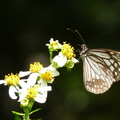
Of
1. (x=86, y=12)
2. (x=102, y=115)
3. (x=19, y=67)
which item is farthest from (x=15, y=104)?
(x=86, y=12)

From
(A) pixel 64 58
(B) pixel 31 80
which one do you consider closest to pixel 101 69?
(A) pixel 64 58

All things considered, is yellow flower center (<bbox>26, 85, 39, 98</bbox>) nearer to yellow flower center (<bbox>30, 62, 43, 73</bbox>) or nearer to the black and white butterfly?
yellow flower center (<bbox>30, 62, 43, 73</bbox>)

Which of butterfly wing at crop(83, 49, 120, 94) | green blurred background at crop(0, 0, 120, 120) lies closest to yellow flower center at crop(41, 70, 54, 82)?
butterfly wing at crop(83, 49, 120, 94)

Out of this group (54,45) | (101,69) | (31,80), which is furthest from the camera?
(101,69)

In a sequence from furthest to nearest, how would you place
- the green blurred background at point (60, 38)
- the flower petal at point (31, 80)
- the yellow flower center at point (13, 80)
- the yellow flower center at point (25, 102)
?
1. the green blurred background at point (60, 38)
2. the yellow flower center at point (13, 80)
3. the flower petal at point (31, 80)
4. the yellow flower center at point (25, 102)

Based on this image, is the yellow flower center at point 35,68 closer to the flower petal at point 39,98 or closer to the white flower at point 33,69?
the white flower at point 33,69

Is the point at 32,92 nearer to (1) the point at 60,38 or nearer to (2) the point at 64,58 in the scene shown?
(2) the point at 64,58

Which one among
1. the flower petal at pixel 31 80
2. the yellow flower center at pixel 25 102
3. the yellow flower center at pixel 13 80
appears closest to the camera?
the yellow flower center at pixel 25 102

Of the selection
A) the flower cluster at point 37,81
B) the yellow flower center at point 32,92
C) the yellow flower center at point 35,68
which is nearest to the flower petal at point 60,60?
the flower cluster at point 37,81
